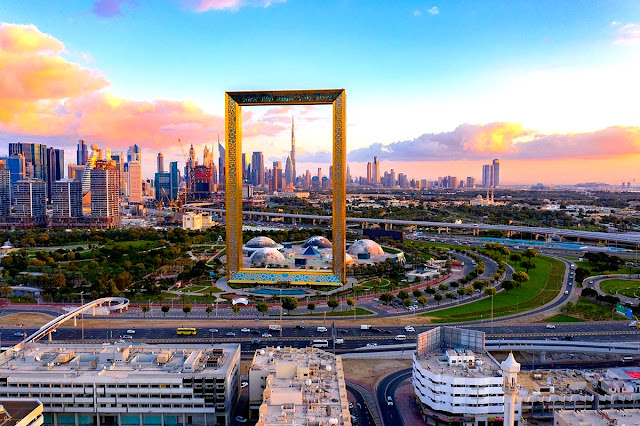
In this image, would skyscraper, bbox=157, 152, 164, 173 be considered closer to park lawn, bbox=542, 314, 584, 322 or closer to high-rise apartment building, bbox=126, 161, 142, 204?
high-rise apartment building, bbox=126, 161, 142, 204

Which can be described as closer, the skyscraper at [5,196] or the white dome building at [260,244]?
the white dome building at [260,244]

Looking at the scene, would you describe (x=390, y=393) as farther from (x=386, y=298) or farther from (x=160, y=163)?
(x=160, y=163)

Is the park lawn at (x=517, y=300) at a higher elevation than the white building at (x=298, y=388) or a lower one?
lower

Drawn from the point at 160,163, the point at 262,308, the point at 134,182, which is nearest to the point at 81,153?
the point at 134,182

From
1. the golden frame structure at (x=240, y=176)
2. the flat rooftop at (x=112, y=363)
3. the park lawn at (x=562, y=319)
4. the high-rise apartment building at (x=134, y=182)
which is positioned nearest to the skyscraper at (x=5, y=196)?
the high-rise apartment building at (x=134, y=182)

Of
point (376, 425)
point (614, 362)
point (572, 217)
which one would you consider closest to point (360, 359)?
point (376, 425)

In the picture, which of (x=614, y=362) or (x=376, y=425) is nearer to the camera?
(x=376, y=425)

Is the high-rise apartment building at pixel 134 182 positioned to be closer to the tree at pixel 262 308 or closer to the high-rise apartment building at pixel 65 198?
the high-rise apartment building at pixel 65 198

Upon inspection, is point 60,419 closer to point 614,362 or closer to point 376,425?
point 376,425
